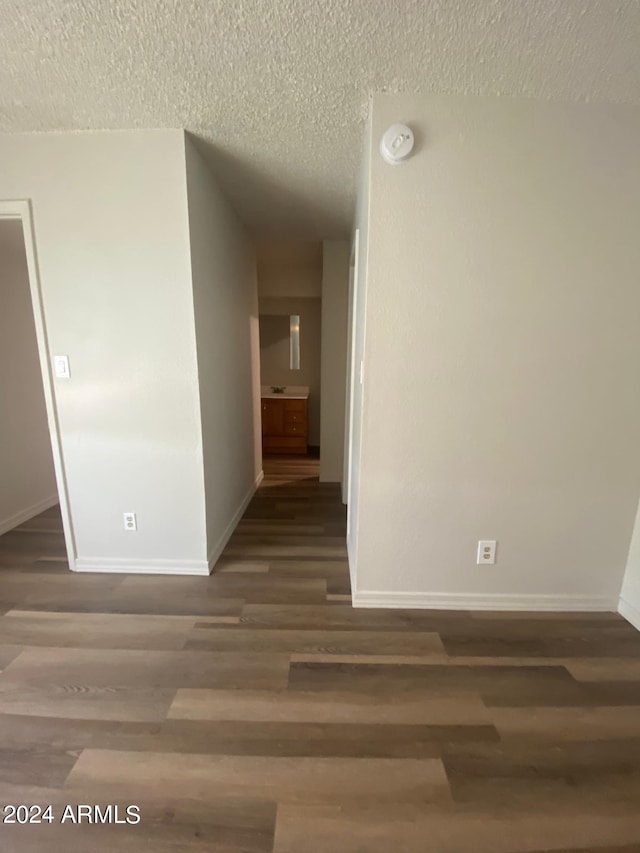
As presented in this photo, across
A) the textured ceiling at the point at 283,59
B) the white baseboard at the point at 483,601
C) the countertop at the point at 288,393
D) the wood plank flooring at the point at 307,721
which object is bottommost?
the wood plank flooring at the point at 307,721

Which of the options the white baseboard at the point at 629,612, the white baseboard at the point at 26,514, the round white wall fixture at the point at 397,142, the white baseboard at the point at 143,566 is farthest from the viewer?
the white baseboard at the point at 26,514

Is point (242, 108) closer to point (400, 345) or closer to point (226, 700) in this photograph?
point (400, 345)

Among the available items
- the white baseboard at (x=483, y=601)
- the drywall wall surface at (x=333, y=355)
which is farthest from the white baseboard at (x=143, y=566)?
the drywall wall surface at (x=333, y=355)

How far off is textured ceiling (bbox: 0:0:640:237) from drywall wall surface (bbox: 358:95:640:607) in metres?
0.13

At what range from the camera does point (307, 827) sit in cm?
91

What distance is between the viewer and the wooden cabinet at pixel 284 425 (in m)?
4.86

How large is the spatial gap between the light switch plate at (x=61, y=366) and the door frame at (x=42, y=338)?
31 millimetres

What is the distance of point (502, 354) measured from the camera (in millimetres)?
1540

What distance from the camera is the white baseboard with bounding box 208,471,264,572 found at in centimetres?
207

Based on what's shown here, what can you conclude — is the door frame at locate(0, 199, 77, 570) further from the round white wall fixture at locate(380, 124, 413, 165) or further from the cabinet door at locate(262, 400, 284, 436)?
the cabinet door at locate(262, 400, 284, 436)

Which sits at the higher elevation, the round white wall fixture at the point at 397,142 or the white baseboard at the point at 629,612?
the round white wall fixture at the point at 397,142

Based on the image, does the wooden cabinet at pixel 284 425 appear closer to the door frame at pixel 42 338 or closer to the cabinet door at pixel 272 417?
the cabinet door at pixel 272 417

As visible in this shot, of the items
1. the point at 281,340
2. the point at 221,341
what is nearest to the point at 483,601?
the point at 221,341

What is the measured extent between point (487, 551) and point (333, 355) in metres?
2.37
